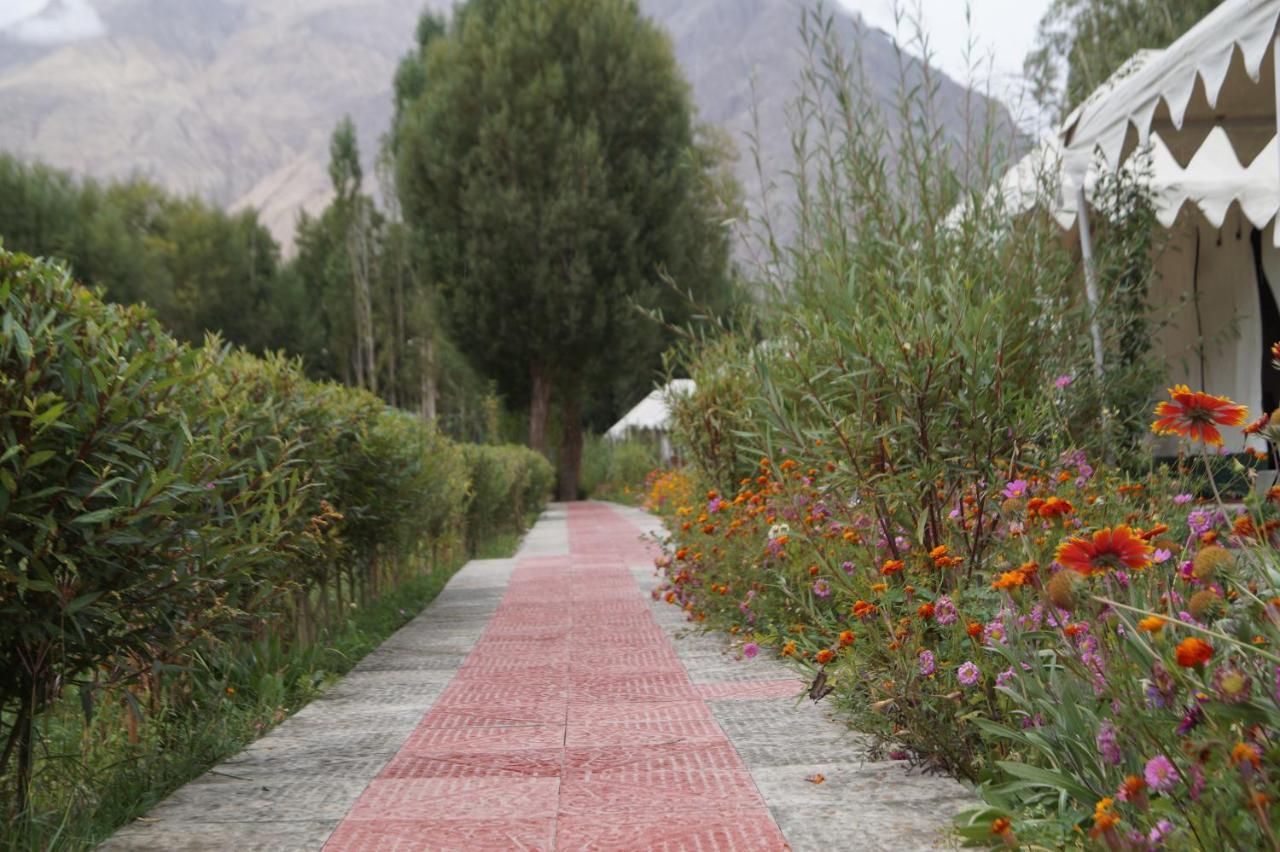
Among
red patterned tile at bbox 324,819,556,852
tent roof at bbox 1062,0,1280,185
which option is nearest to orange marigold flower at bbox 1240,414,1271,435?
red patterned tile at bbox 324,819,556,852

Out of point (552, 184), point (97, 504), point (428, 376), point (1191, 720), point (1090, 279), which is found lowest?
point (1191, 720)

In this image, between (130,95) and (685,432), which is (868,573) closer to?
(685,432)

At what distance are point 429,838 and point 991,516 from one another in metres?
2.10

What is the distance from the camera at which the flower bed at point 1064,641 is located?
1812 mm

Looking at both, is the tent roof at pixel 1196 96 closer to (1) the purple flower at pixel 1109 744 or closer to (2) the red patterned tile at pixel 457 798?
(1) the purple flower at pixel 1109 744

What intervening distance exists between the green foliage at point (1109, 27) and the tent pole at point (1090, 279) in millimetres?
10639

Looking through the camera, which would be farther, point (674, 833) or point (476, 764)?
point (476, 764)

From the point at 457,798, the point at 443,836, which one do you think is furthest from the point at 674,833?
the point at 457,798

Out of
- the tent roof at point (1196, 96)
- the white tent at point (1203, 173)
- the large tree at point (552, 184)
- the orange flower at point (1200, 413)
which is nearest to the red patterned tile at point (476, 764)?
the orange flower at point (1200, 413)

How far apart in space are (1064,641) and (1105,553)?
42 cm

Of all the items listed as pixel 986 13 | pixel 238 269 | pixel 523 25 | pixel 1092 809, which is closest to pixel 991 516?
pixel 1092 809

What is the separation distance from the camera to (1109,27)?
22.1m

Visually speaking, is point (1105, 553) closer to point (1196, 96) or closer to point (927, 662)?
point (927, 662)

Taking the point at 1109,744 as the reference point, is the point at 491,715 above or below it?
below
